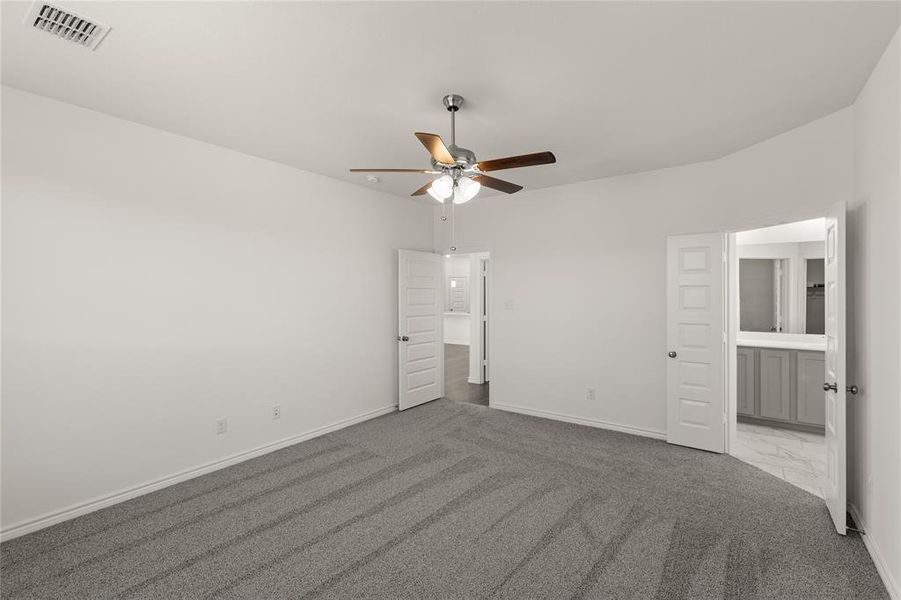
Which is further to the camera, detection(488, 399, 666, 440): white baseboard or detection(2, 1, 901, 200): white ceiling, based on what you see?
detection(488, 399, 666, 440): white baseboard

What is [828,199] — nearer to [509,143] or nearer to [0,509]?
[509,143]

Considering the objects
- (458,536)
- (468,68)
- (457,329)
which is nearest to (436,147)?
(468,68)

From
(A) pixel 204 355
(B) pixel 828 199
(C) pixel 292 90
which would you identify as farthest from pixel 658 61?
(A) pixel 204 355

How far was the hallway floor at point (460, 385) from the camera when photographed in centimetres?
600

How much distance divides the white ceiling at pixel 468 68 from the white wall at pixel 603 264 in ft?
1.60

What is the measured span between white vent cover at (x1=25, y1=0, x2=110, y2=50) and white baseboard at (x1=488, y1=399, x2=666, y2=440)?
16.2 feet

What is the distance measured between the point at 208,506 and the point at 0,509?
3.77ft

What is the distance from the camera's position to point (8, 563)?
2.33 metres

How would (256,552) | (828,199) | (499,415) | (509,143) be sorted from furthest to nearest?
(499,415), (509,143), (828,199), (256,552)

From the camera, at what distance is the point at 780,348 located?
4.50m

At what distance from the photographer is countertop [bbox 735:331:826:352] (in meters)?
4.47

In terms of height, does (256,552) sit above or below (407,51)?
below

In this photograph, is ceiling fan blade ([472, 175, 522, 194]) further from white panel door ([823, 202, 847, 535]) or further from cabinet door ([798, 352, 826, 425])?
cabinet door ([798, 352, 826, 425])

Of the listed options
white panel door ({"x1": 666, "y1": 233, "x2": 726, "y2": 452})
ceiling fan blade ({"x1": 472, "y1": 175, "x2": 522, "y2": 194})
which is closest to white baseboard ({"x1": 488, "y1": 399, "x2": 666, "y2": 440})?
white panel door ({"x1": 666, "y1": 233, "x2": 726, "y2": 452})
